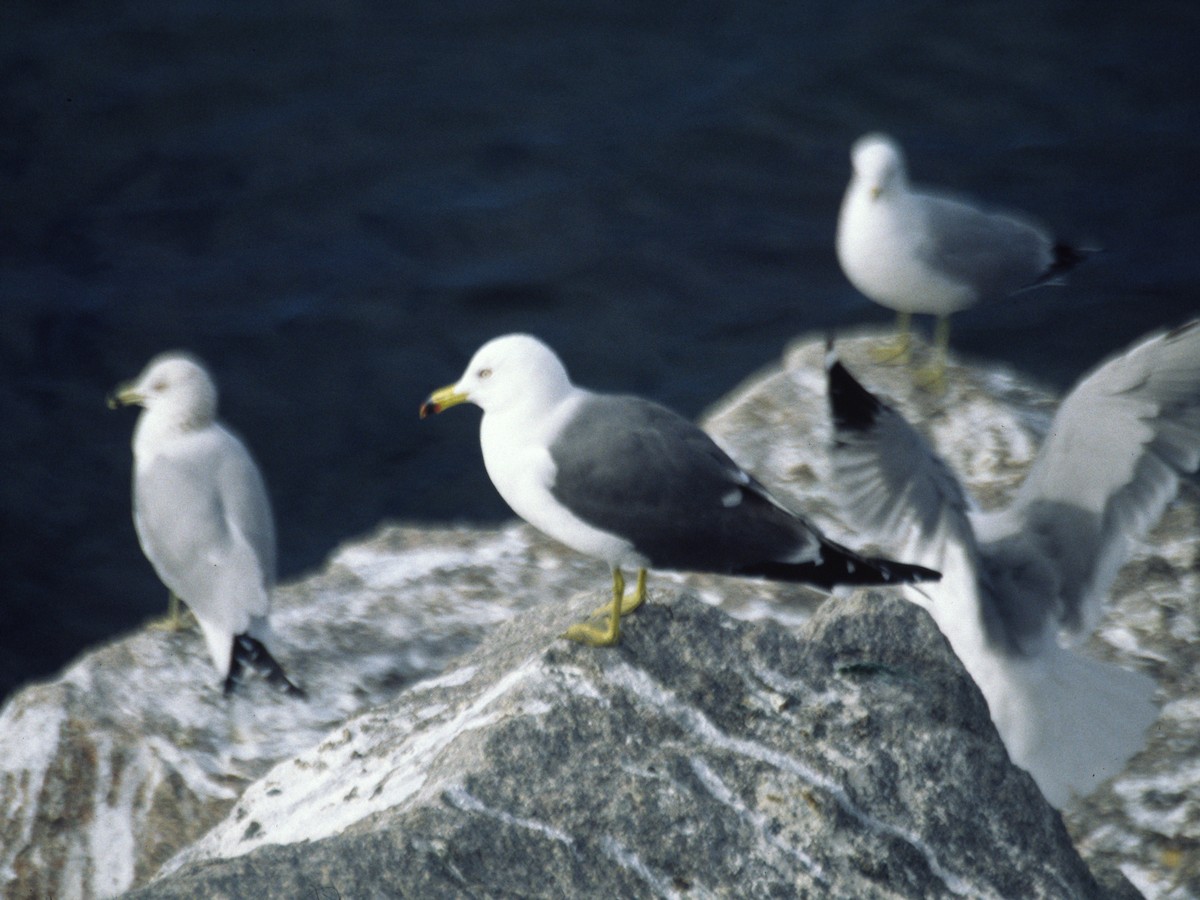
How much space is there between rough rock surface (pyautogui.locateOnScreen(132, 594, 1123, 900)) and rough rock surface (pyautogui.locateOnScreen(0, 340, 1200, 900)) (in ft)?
0.78

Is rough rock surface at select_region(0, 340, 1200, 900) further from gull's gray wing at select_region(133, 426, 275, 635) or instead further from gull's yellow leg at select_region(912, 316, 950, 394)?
gull's gray wing at select_region(133, 426, 275, 635)

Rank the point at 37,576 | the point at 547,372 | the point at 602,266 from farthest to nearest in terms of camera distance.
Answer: the point at 602,266 < the point at 37,576 < the point at 547,372

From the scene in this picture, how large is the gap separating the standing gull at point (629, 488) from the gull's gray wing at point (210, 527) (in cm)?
186

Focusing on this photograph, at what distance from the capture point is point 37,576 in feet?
28.1

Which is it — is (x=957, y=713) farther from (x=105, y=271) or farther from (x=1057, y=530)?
(x=105, y=271)

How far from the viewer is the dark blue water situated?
9.47 meters

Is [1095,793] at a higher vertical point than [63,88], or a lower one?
lower

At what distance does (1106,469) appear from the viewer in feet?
14.8

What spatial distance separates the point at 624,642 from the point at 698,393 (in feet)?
20.4

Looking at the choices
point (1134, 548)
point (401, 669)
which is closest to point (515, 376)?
point (401, 669)

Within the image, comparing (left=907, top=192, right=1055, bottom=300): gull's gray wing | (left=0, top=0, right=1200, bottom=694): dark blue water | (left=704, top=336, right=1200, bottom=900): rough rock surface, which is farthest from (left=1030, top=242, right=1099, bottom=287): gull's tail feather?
(left=0, top=0, right=1200, bottom=694): dark blue water

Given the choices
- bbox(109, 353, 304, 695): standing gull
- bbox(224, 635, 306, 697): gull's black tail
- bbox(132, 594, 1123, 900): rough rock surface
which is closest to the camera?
bbox(132, 594, 1123, 900): rough rock surface

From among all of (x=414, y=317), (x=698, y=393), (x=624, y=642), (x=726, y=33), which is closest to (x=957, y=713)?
(x=624, y=642)

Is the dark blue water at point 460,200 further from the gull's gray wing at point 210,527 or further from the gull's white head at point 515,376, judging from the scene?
the gull's white head at point 515,376
